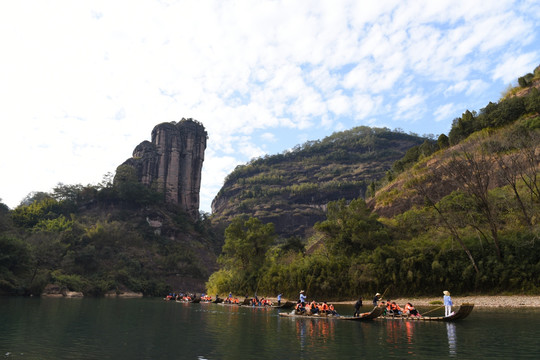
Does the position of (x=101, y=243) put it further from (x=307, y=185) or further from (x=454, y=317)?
(x=307, y=185)

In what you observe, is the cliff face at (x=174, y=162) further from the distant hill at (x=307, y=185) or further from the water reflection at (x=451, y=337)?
the water reflection at (x=451, y=337)

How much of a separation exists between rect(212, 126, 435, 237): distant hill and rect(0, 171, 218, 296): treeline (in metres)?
36.4

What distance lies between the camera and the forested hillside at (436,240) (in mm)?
34656

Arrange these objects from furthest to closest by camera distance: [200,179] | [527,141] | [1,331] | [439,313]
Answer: [200,179] → [527,141] → [439,313] → [1,331]

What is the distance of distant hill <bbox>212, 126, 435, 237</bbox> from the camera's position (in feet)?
509

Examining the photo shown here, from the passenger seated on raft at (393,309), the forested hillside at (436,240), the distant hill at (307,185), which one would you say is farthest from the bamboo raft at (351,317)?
the distant hill at (307,185)

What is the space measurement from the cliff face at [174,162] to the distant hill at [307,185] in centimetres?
2626

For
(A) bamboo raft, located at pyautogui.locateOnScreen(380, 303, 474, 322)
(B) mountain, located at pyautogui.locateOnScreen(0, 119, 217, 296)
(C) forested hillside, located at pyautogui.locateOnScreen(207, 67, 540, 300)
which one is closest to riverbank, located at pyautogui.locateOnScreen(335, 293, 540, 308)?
(C) forested hillside, located at pyautogui.locateOnScreen(207, 67, 540, 300)

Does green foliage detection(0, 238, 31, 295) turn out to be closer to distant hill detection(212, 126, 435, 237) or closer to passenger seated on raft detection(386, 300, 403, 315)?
passenger seated on raft detection(386, 300, 403, 315)

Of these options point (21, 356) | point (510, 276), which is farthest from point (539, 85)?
point (21, 356)

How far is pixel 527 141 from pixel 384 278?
19972 millimetres

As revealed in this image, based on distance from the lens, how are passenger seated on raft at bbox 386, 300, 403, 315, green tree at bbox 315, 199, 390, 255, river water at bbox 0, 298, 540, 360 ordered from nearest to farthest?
river water at bbox 0, 298, 540, 360 < passenger seated on raft at bbox 386, 300, 403, 315 < green tree at bbox 315, 199, 390, 255

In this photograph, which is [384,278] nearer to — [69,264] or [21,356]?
[21,356]

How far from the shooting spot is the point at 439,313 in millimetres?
28031
